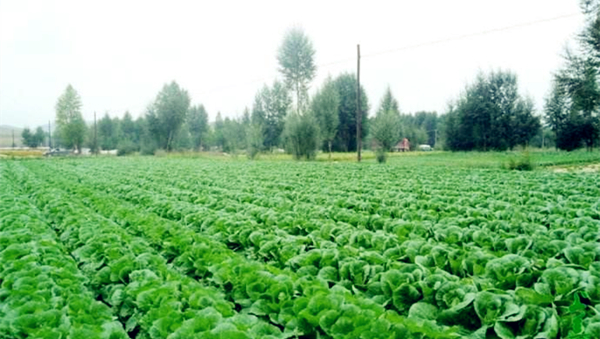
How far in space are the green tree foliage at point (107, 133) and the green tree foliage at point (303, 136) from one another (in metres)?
51.0

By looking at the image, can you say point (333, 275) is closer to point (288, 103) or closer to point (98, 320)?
point (98, 320)

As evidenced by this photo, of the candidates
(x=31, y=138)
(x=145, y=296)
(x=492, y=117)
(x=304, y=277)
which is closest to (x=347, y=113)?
(x=492, y=117)

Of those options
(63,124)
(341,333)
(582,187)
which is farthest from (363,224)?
(63,124)

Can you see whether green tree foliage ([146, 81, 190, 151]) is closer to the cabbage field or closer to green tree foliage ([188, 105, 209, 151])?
green tree foliage ([188, 105, 209, 151])

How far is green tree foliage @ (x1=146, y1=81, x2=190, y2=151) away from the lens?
6188cm

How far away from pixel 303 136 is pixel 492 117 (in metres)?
25.9

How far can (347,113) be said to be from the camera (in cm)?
5716

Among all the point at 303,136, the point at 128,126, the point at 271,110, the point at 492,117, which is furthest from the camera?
the point at 128,126

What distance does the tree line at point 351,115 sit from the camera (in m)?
35.1

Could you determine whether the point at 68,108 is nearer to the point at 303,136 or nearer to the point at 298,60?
the point at 298,60

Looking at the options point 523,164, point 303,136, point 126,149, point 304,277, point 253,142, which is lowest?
point 304,277

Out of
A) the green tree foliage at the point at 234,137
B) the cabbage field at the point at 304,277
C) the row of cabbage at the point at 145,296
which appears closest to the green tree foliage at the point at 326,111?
the green tree foliage at the point at 234,137

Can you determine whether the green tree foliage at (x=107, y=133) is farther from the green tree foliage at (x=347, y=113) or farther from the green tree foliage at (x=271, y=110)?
the green tree foliage at (x=347, y=113)

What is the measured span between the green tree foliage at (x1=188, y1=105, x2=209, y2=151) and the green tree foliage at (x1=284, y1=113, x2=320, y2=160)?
49.9 meters
